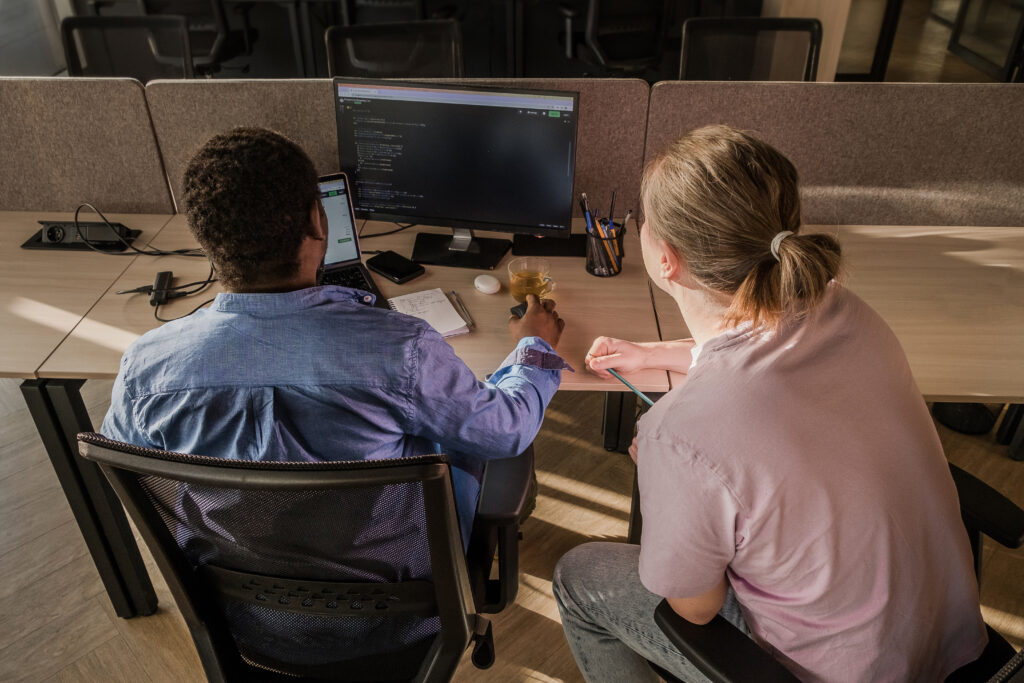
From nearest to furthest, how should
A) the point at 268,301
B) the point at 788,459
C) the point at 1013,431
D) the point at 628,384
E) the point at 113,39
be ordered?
the point at 788,459
the point at 268,301
the point at 628,384
the point at 1013,431
the point at 113,39

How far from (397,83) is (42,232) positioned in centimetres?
95

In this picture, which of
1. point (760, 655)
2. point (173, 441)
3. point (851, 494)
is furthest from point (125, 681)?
point (851, 494)

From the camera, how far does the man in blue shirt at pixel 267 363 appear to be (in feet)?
2.97

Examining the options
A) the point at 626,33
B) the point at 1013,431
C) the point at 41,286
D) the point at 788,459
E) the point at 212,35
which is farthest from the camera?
the point at 212,35

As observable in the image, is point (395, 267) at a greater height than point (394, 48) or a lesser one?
lesser

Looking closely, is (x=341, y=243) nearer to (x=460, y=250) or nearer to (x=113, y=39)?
(x=460, y=250)

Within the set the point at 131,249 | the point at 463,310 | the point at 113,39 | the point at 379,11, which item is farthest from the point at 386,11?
the point at 463,310

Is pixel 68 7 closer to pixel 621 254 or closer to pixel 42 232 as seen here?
pixel 42 232

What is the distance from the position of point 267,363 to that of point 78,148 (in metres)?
1.34

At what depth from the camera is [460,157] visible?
1713mm

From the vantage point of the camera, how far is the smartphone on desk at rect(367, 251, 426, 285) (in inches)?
67.6

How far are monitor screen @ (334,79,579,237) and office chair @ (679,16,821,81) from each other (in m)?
0.97

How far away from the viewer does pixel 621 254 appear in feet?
5.80

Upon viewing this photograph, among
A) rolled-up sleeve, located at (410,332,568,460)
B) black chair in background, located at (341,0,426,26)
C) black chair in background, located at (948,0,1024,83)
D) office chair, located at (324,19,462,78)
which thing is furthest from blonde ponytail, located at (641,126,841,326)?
black chair in background, located at (948,0,1024,83)
